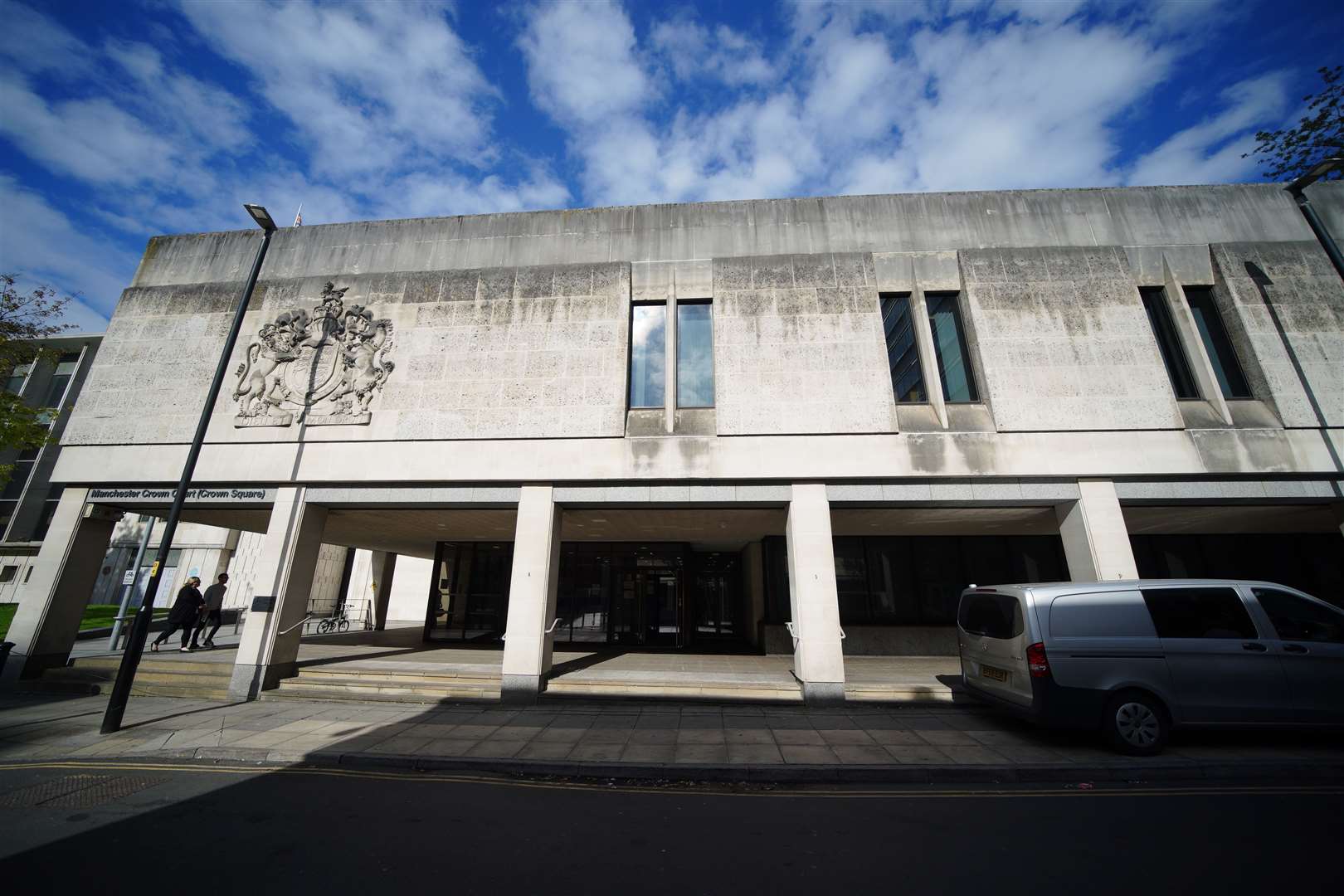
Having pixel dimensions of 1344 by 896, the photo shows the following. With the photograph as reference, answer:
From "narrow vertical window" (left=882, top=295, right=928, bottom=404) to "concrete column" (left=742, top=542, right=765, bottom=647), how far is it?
611cm

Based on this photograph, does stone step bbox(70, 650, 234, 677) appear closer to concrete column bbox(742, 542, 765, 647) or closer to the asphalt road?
the asphalt road

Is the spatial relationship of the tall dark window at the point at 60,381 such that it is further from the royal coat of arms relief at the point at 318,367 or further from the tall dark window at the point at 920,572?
the tall dark window at the point at 920,572

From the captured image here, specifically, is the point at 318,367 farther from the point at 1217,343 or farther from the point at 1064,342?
the point at 1217,343

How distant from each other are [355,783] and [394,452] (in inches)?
253

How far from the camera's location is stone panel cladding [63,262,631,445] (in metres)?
10.3

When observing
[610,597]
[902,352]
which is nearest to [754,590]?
[610,597]

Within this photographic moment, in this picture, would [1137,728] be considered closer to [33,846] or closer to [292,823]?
[292,823]

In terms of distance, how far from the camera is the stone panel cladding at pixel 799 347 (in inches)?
386

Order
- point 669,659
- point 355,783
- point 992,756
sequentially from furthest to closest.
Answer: point 669,659 < point 992,756 < point 355,783

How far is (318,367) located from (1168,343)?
18530 mm

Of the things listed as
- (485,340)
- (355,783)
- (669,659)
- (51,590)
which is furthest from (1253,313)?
(51,590)

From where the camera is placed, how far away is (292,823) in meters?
4.40

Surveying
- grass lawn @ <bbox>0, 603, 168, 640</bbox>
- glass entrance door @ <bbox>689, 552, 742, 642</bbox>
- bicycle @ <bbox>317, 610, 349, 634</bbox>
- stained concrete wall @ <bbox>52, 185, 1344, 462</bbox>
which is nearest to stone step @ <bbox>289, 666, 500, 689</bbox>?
stained concrete wall @ <bbox>52, 185, 1344, 462</bbox>

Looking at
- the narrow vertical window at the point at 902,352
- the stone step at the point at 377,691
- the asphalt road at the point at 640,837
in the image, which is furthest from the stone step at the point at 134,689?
the narrow vertical window at the point at 902,352
